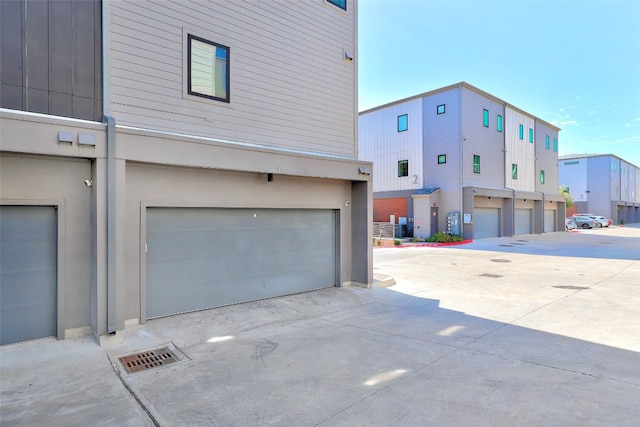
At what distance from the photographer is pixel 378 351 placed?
195 inches

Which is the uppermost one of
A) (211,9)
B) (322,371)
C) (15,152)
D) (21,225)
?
(211,9)

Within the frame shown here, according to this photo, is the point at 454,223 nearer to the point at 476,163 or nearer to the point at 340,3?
the point at 476,163

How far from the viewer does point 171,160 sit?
5.88 m

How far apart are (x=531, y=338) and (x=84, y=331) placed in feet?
22.1

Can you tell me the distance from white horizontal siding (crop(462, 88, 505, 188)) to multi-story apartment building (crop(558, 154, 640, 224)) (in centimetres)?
3286

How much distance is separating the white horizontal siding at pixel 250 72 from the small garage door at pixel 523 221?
77.0 feet

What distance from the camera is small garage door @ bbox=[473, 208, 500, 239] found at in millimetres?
23562

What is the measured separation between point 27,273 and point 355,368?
474cm

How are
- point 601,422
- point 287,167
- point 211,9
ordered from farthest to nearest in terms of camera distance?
point 287,167
point 211,9
point 601,422

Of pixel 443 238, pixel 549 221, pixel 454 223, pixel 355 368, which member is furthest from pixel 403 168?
pixel 355 368

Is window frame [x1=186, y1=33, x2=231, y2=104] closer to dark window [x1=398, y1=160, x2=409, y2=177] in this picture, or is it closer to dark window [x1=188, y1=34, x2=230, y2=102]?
dark window [x1=188, y1=34, x2=230, y2=102]

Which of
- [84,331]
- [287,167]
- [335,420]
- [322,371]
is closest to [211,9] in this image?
[287,167]

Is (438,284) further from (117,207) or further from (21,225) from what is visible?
(21,225)

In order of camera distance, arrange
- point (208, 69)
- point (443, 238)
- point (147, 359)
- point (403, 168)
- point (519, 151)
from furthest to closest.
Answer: point (519, 151) < point (403, 168) < point (443, 238) < point (208, 69) < point (147, 359)
